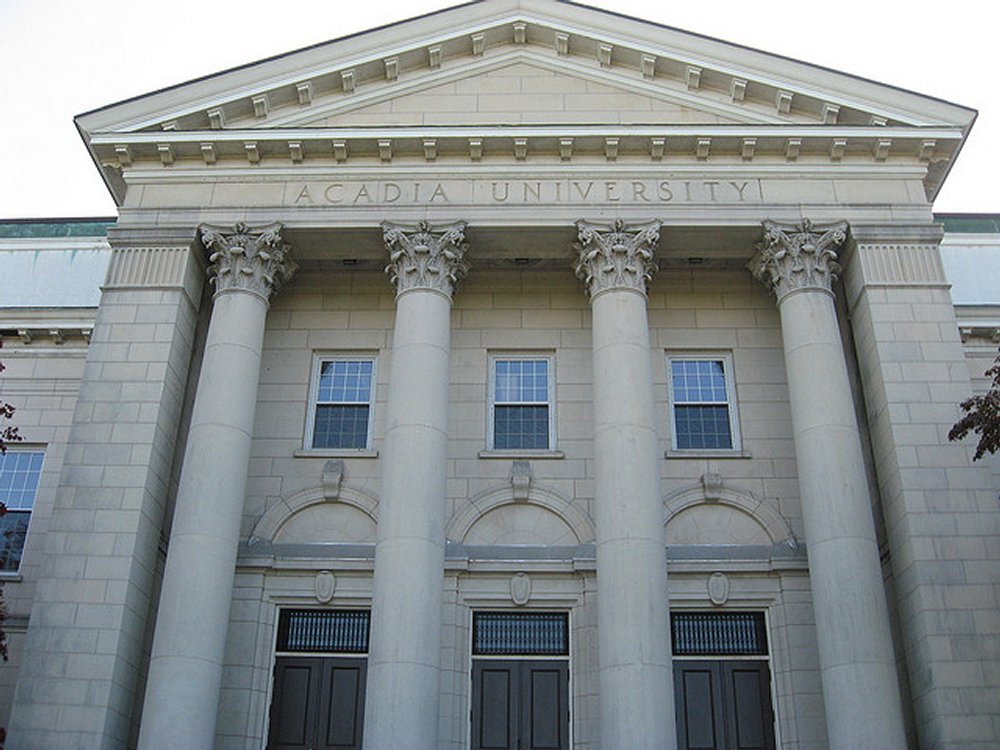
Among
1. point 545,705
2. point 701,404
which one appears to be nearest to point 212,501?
point 545,705

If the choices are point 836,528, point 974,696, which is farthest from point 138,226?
point 974,696

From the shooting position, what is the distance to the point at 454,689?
20.8 metres

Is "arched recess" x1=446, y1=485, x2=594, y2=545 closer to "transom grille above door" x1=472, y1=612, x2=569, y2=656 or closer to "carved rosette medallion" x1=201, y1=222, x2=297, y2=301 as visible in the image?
"transom grille above door" x1=472, y1=612, x2=569, y2=656

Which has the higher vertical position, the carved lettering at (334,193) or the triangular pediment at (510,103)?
the triangular pediment at (510,103)

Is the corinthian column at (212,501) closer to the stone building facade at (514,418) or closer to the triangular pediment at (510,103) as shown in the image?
the stone building facade at (514,418)

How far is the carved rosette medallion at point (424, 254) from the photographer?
A: 74.3ft

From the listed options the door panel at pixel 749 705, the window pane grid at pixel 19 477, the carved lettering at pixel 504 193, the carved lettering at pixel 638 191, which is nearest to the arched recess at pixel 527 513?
the door panel at pixel 749 705

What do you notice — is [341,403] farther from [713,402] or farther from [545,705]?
[713,402]

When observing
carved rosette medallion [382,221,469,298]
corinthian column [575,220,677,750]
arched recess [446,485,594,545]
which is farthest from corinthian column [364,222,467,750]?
corinthian column [575,220,677,750]

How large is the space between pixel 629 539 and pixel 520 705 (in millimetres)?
3924

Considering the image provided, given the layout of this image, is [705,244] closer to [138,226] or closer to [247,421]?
[247,421]

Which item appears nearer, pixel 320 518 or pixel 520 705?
pixel 520 705

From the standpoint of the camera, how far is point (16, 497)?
82.6 ft

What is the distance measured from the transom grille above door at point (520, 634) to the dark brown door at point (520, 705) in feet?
0.72
